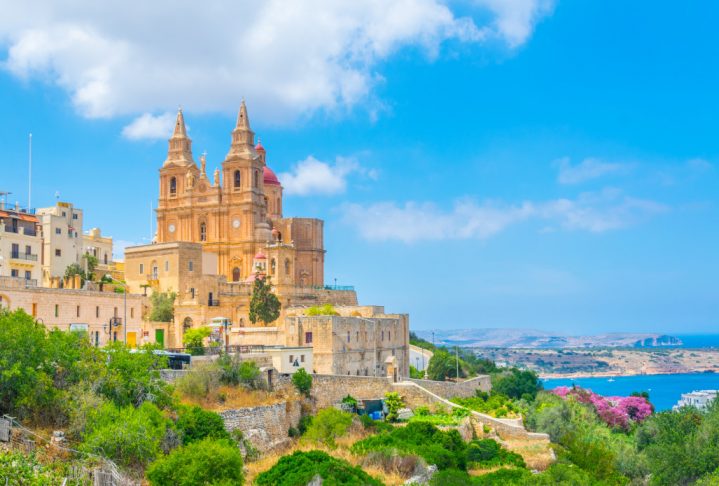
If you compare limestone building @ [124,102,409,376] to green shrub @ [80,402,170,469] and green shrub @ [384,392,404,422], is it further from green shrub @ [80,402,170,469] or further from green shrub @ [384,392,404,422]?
green shrub @ [80,402,170,469]

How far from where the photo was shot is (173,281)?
191 ft

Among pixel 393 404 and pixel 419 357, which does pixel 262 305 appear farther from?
pixel 419 357

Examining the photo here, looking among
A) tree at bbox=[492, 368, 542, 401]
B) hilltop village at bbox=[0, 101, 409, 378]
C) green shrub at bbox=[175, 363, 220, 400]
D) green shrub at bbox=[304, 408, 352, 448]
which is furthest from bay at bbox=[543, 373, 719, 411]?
green shrub at bbox=[175, 363, 220, 400]

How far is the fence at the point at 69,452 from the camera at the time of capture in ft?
79.7

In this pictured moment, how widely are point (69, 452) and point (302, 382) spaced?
14378 millimetres

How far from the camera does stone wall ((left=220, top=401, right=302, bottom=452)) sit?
107 feet

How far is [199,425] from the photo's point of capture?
2972 cm

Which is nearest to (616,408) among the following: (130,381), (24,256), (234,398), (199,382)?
(234,398)

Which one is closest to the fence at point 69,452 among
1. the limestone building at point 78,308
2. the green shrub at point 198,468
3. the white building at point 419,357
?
the green shrub at point 198,468

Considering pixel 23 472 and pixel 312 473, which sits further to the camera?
pixel 312 473

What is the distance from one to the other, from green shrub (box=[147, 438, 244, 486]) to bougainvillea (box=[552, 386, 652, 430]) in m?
36.2

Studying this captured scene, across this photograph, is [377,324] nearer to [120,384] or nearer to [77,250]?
[77,250]

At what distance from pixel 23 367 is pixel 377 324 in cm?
2781

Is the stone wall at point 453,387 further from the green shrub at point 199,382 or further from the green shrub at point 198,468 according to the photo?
the green shrub at point 198,468
